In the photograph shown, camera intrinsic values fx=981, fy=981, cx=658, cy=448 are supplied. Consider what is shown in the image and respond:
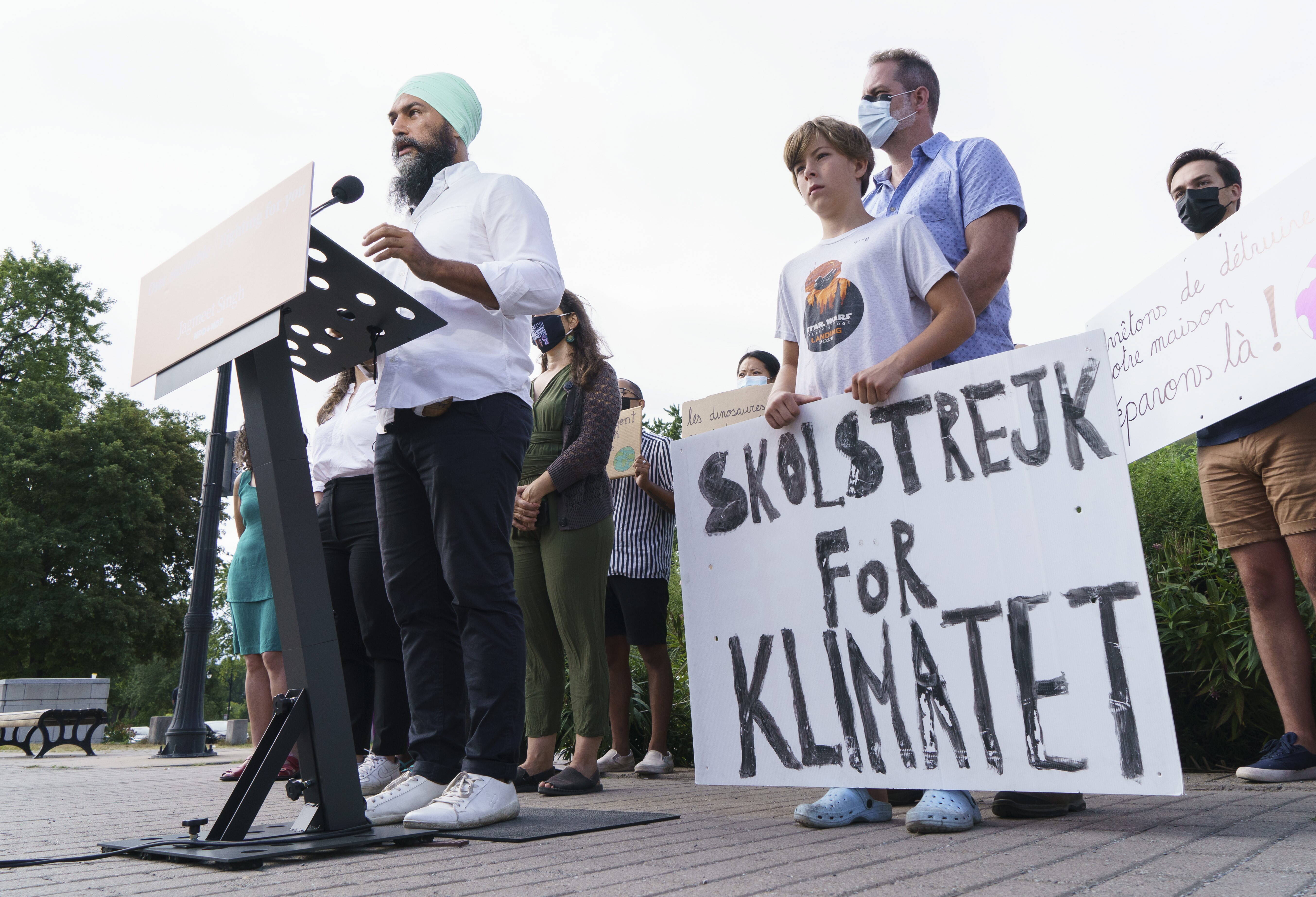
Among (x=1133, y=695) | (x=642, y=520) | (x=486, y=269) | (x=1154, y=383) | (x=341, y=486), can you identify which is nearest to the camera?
(x=1133, y=695)

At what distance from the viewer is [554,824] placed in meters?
2.68

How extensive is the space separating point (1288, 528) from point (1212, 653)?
839 millimetres

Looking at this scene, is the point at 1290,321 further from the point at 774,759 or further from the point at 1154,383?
the point at 774,759

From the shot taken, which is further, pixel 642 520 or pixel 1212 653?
pixel 642 520

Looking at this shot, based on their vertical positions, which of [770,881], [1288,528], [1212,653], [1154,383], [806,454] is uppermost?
[1154,383]

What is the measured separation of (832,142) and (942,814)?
2039mm

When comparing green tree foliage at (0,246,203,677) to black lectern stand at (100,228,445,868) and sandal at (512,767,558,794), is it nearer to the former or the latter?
sandal at (512,767,558,794)

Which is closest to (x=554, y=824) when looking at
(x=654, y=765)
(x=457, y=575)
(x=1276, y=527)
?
(x=457, y=575)

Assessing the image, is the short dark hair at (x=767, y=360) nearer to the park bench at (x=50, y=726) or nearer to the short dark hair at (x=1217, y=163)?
the short dark hair at (x=1217, y=163)

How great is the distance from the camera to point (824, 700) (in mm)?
2832

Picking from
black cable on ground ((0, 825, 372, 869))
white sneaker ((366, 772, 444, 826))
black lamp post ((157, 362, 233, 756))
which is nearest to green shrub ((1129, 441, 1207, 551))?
white sneaker ((366, 772, 444, 826))

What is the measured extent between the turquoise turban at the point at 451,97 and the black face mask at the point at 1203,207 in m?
2.84

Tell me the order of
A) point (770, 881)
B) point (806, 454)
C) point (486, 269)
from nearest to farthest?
1. point (770, 881)
2. point (486, 269)
3. point (806, 454)

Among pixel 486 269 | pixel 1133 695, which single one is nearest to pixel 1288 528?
pixel 1133 695
